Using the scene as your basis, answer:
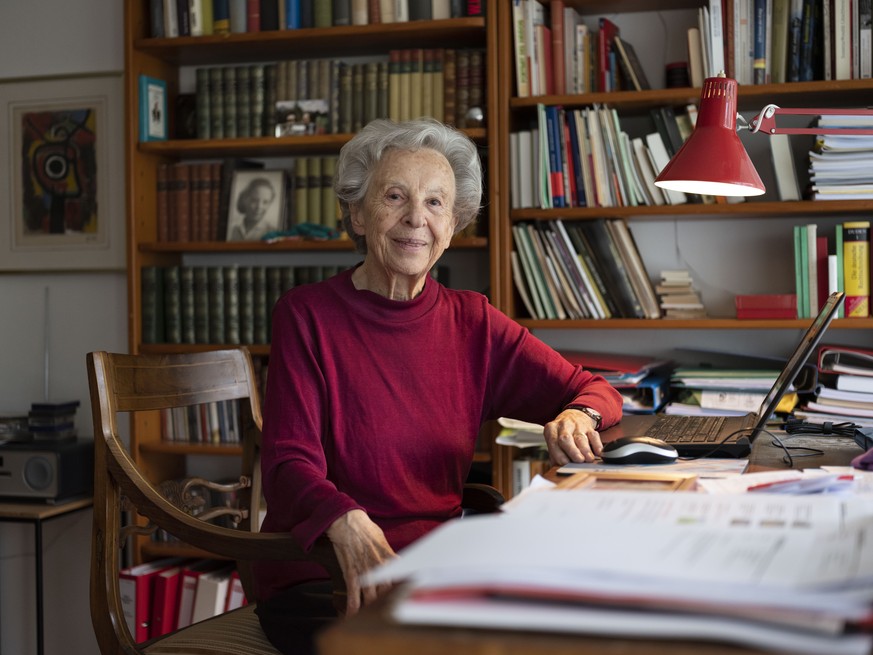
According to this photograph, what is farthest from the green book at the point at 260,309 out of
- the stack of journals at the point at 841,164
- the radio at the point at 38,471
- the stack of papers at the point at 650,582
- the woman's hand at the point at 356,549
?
the stack of papers at the point at 650,582

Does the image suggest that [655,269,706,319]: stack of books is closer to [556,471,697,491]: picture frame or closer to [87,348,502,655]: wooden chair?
[87,348,502,655]: wooden chair

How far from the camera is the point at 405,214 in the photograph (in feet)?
5.91

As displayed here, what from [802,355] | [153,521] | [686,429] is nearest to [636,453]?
[802,355]

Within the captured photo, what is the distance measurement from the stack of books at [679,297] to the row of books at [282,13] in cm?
91

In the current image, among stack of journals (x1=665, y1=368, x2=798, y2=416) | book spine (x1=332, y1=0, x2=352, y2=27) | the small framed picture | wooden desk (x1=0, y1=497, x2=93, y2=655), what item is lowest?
wooden desk (x1=0, y1=497, x2=93, y2=655)

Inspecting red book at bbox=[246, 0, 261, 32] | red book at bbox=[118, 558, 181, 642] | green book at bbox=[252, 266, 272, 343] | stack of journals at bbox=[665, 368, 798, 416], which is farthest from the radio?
stack of journals at bbox=[665, 368, 798, 416]

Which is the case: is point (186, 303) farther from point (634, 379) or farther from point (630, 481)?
point (630, 481)

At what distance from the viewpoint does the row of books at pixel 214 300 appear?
293cm

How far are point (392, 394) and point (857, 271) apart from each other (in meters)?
1.41

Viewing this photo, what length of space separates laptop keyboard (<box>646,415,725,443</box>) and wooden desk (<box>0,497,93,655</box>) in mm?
1833

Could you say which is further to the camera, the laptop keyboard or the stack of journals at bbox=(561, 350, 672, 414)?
the stack of journals at bbox=(561, 350, 672, 414)

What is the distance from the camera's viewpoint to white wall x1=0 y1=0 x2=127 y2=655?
129 inches

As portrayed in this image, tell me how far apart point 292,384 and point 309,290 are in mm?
216

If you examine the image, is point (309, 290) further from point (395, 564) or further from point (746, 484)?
point (395, 564)
